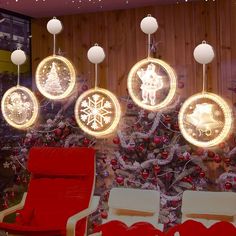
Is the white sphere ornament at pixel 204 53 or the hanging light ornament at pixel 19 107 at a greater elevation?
the white sphere ornament at pixel 204 53

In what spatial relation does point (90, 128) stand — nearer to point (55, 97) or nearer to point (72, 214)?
point (55, 97)

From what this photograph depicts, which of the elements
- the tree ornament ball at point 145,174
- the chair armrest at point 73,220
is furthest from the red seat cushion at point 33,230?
the tree ornament ball at point 145,174

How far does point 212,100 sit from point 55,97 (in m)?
1.55

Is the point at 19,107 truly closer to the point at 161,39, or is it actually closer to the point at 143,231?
the point at 161,39

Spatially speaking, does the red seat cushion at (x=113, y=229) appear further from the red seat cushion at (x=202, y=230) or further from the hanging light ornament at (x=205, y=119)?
the hanging light ornament at (x=205, y=119)

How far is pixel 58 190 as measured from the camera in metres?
4.31

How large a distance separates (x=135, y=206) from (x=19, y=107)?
168cm

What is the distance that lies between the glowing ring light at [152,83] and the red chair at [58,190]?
2.13ft

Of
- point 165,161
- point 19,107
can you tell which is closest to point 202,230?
point 165,161

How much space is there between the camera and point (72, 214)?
411cm

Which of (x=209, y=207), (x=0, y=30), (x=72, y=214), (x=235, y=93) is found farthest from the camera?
(x=0, y=30)

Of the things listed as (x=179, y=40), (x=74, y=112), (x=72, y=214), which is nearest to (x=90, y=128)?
(x=74, y=112)

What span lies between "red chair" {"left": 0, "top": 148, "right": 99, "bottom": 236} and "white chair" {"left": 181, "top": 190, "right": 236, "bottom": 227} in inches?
31.7

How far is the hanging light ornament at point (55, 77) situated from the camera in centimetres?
466
